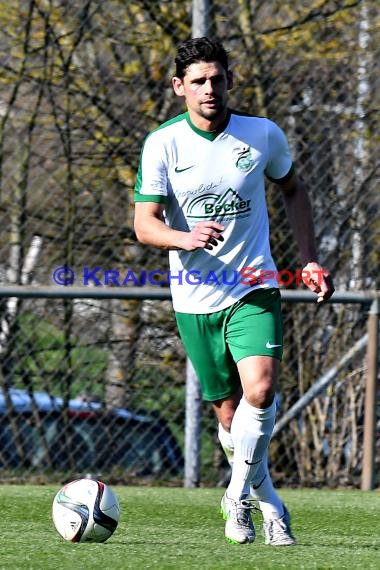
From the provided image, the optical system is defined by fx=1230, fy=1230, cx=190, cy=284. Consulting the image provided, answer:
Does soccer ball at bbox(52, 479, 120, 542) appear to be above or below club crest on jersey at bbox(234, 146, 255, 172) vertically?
below

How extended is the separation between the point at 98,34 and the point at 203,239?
146 inches

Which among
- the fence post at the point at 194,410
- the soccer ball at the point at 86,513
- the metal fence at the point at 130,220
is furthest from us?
the metal fence at the point at 130,220

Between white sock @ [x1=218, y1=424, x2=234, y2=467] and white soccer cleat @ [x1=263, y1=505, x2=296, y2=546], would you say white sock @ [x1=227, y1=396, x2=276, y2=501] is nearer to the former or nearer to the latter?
white soccer cleat @ [x1=263, y1=505, x2=296, y2=546]

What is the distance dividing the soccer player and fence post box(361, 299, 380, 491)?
2697 millimetres

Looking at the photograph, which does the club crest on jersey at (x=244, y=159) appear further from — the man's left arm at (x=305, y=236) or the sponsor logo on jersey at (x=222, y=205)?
the man's left arm at (x=305, y=236)

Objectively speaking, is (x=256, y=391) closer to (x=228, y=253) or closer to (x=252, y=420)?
(x=252, y=420)

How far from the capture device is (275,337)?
15.5 feet

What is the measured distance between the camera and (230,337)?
4.83 meters

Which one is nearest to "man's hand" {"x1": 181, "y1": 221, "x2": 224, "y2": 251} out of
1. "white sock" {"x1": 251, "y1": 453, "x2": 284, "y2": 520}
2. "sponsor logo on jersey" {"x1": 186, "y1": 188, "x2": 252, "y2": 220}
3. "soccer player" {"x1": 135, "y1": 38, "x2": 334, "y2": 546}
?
"soccer player" {"x1": 135, "y1": 38, "x2": 334, "y2": 546}

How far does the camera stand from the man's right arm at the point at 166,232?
4.28 m

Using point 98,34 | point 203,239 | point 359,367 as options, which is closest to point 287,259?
point 359,367

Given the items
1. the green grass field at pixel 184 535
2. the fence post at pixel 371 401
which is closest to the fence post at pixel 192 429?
the green grass field at pixel 184 535

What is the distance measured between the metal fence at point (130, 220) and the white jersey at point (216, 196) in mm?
2874

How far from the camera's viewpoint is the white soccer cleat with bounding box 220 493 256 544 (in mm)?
4708
